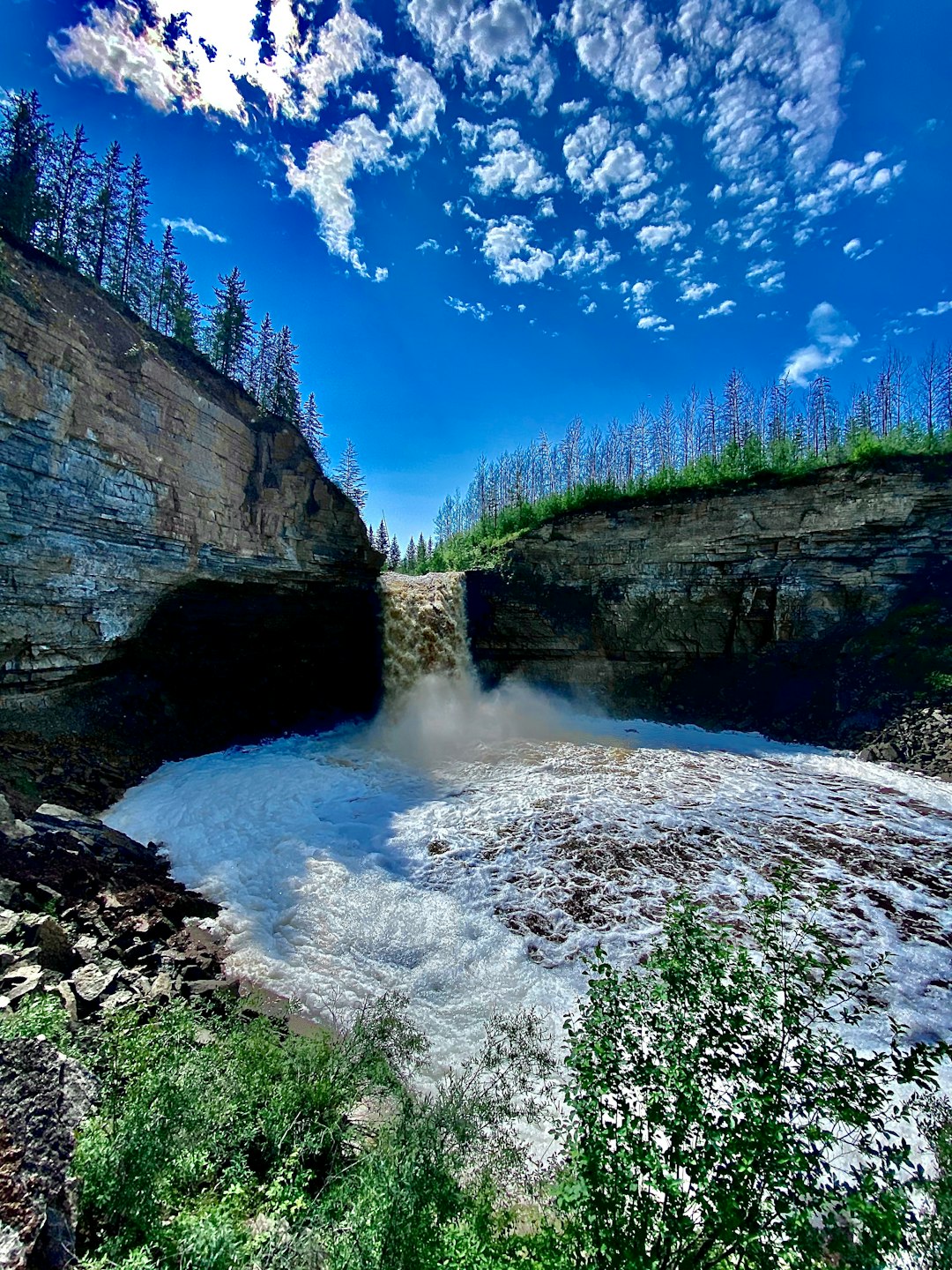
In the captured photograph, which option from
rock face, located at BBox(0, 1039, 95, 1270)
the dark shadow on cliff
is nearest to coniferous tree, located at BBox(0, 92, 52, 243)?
the dark shadow on cliff

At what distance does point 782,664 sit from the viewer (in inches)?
699

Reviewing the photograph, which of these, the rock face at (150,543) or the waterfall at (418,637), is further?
the waterfall at (418,637)

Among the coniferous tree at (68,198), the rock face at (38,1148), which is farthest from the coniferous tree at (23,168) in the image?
the rock face at (38,1148)

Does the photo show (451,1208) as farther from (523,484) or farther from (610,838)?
(523,484)

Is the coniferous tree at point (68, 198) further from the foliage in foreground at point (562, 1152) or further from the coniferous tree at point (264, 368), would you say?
the foliage in foreground at point (562, 1152)

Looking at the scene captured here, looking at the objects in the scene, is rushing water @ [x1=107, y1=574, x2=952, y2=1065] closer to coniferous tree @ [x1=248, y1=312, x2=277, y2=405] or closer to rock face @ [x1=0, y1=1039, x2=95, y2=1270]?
rock face @ [x1=0, y1=1039, x2=95, y2=1270]

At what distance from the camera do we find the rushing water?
6062 mm

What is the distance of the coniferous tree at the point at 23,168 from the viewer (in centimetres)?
1719

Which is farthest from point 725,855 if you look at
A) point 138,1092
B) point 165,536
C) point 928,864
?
point 165,536

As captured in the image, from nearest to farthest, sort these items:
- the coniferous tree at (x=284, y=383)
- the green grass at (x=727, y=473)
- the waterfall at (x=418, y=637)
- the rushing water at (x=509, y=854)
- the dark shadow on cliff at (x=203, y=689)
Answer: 1. the rushing water at (x=509, y=854)
2. the dark shadow on cliff at (x=203, y=689)
3. the green grass at (x=727, y=473)
4. the waterfall at (x=418, y=637)
5. the coniferous tree at (x=284, y=383)

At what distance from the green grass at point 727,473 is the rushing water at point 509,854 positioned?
1006 cm

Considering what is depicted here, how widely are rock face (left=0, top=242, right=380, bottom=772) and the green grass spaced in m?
7.63

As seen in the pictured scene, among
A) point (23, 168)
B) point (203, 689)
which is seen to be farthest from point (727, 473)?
point (23, 168)

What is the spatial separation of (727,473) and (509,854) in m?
17.9
